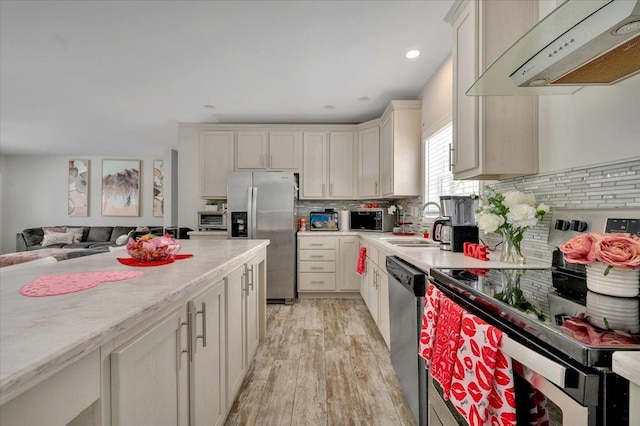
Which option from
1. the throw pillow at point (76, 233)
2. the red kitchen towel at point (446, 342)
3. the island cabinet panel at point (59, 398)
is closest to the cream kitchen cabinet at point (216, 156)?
the red kitchen towel at point (446, 342)

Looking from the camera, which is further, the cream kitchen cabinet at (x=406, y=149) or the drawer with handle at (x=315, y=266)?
the drawer with handle at (x=315, y=266)

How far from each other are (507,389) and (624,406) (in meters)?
0.26

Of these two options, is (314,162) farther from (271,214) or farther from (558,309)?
(558,309)

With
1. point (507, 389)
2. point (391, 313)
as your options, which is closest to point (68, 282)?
point (507, 389)

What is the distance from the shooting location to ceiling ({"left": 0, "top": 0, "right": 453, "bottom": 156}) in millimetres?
2148

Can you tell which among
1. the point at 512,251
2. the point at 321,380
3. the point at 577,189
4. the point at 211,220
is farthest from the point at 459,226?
the point at 211,220

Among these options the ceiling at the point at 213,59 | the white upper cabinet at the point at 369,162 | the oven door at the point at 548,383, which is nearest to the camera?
the oven door at the point at 548,383

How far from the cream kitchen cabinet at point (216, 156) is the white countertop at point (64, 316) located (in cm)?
331

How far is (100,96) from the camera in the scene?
3.64 metres

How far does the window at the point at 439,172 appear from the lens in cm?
269

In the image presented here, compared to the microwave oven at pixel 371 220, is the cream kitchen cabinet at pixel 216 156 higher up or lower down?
higher up

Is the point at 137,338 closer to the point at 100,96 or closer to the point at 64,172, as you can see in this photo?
the point at 100,96

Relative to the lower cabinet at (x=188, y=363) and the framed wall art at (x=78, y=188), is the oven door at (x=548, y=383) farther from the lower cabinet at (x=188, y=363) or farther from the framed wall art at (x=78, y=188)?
the framed wall art at (x=78, y=188)

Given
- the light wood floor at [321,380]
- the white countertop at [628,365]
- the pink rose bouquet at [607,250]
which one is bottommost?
the light wood floor at [321,380]
